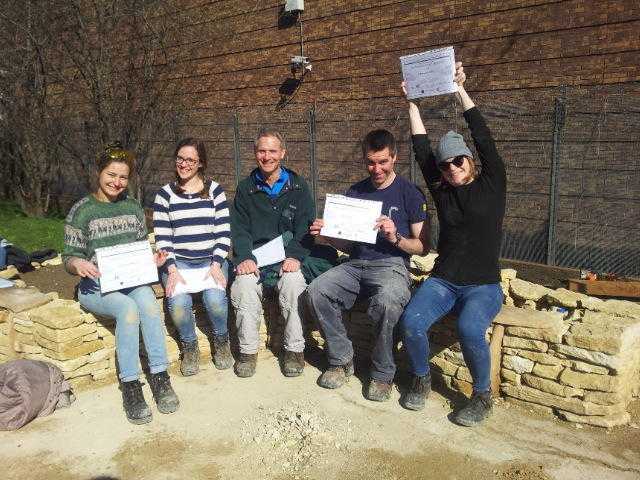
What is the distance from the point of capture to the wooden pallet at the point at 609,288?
240 inches

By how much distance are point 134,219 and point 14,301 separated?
1.19 m

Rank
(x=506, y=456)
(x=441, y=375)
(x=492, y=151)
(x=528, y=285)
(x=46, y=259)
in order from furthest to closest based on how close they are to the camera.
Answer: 1. (x=46, y=259)
2. (x=528, y=285)
3. (x=441, y=375)
4. (x=492, y=151)
5. (x=506, y=456)

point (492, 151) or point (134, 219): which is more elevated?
point (492, 151)

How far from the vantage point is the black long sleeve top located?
144 inches

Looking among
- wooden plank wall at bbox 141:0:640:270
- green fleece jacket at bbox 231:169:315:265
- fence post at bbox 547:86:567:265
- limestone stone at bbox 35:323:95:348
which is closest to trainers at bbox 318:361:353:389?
green fleece jacket at bbox 231:169:315:265

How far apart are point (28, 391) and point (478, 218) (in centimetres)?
309

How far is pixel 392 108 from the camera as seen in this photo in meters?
9.62

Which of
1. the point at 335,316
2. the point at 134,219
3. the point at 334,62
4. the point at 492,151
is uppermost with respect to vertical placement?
the point at 334,62

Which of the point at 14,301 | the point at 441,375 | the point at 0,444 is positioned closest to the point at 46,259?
the point at 14,301

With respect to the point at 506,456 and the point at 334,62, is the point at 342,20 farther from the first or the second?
the point at 506,456

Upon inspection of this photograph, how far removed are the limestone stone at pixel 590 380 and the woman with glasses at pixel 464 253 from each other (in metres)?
0.50

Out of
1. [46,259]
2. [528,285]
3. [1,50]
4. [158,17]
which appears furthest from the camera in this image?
[158,17]

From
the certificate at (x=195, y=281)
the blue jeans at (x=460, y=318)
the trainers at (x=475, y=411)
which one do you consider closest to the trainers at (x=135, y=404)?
the certificate at (x=195, y=281)

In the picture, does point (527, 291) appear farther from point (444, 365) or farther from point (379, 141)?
point (379, 141)
